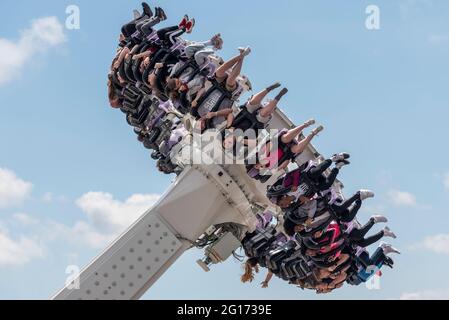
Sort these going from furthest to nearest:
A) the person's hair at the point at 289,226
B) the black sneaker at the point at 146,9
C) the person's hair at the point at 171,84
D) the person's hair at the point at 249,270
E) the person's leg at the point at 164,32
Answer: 1. the person's hair at the point at 249,270
2. the black sneaker at the point at 146,9
3. the person's leg at the point at 164,32
4. the person's hair at the point at 289,226
5. the person's hair at the point at 171,84

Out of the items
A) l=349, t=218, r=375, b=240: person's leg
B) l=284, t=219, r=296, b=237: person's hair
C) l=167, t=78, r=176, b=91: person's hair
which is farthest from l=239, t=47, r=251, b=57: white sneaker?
l=349, t=218, r=375, b=240: person's leg

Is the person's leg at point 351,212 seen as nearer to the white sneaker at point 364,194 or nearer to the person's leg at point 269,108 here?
the white sneaker at point 364,194

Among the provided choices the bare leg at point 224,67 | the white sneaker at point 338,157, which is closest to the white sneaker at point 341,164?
the white sneaker at point 338,157

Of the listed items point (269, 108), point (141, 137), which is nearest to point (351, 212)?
point (269, 108)

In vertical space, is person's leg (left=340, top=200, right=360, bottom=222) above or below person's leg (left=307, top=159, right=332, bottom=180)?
below

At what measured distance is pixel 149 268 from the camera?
19547 mm

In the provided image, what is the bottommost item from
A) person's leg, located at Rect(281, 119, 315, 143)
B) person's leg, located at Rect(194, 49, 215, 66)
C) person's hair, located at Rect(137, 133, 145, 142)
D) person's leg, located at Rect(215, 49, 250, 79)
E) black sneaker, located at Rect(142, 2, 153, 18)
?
person's leg, located at Rect(281, 119, 315, 143)

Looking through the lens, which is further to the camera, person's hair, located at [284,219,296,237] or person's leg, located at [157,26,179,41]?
person's leg, located at [157,26,179,41]

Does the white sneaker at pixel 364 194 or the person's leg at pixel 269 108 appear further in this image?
the white sneaker at pixel 364 194

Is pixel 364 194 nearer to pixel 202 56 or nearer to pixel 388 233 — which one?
pixel 388 233

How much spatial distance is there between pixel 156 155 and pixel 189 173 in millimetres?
6197

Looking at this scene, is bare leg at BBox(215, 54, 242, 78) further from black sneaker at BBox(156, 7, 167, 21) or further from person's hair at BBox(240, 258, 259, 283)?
person's hair at BBox(240, 258, 259, 283)

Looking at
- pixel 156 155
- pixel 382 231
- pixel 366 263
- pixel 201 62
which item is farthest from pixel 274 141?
pixel 156 155

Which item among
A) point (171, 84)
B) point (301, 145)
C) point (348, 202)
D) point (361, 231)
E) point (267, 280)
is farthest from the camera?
point (267, 280)
